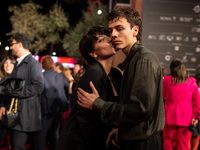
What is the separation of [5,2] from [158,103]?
25.2m

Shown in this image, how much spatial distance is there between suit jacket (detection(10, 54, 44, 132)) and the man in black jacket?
5.59 ft

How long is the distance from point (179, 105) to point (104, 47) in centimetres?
264

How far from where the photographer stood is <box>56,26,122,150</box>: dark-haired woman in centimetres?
179

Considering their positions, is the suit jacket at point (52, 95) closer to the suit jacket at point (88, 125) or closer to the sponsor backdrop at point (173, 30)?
the sponsor backdrop at point (173, 30)

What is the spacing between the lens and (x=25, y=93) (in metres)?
3.18

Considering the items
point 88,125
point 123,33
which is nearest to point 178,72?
point 123,33

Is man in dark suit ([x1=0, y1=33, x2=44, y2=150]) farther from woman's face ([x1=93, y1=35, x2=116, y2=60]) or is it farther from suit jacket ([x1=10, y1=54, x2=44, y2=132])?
woman's face ([x1=93, y1=35, x2=116, y2=60])

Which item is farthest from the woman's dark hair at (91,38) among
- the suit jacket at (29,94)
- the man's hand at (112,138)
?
the suit jacket at (29,94)

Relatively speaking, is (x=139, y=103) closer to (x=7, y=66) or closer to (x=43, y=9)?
(x=7, y=66)

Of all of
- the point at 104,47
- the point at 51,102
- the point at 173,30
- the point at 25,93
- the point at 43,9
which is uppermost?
the point at 43,9

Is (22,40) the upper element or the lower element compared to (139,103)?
upper

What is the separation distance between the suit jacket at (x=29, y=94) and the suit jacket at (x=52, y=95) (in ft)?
3.12

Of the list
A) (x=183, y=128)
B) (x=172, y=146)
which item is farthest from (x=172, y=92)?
(x=172, y=146)

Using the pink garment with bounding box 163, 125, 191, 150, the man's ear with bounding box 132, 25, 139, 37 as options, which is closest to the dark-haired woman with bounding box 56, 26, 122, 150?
the man's ear with bounding box 132, 25, 139, 37
